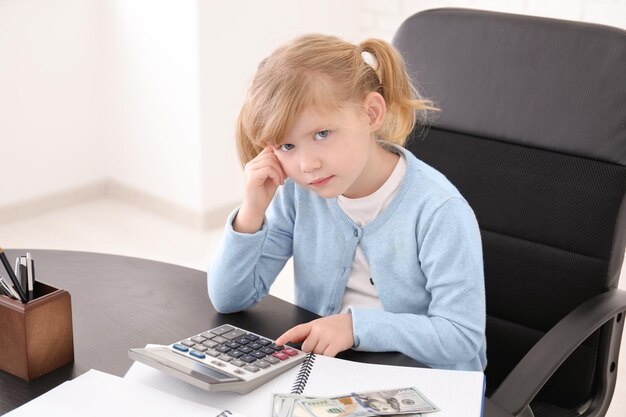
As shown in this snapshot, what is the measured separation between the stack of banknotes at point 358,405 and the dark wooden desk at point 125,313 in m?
0.14

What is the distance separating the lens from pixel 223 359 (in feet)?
3.46

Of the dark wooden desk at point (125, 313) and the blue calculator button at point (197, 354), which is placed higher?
the blue calculator button at point (197, 354)

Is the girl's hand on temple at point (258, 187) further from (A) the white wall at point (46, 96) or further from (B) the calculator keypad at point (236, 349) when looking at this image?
(A) the white wall at point (46, 96)

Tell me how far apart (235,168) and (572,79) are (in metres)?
2.08

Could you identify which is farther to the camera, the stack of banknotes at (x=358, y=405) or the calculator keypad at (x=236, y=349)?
the calculator keypad at (x=236, y=349)

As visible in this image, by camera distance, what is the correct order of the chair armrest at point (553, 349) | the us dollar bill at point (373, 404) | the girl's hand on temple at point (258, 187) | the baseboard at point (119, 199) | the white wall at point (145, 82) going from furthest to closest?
the baseboard at point (119, 199), the white wall at point (145, 82), the girl's hand on temple at point (258, 187), the chair armrest at point (553, 349), the us dollar bill at point (373, 404)

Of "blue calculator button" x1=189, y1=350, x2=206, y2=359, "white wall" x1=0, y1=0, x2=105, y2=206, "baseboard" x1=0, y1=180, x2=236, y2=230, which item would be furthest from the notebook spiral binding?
"white wall" x1=0, y1=0, x2=105, y2=206

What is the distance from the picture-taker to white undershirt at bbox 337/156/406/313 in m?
1.36

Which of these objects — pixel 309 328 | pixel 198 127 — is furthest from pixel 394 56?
pixel 198 127

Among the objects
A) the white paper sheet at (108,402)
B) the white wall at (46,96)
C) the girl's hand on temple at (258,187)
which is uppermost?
the girl's hand on temple at (258,187)

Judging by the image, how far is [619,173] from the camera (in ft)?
4.67

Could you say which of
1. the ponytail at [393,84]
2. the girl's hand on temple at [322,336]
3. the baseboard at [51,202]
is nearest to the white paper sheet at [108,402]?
the girl's hand on temple at [322,336]

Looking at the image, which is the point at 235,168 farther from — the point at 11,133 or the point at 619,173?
the point at 619,173

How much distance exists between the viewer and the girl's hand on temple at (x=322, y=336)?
3.67 feet
